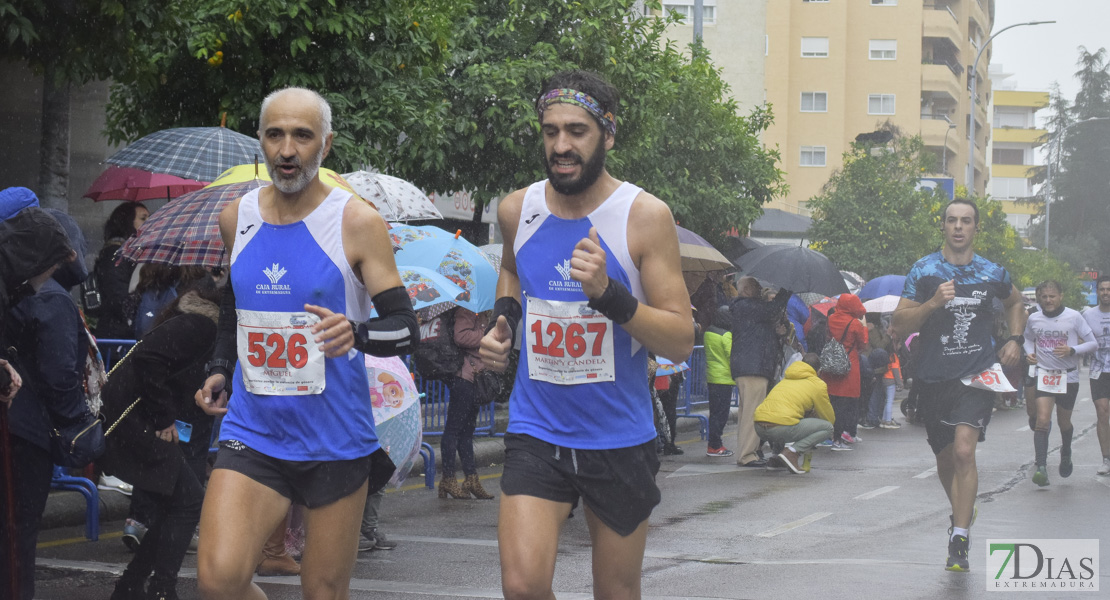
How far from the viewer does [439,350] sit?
32.8 ft

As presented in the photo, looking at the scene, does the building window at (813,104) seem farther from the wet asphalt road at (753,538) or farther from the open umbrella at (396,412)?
the open umbrella at (396,412)

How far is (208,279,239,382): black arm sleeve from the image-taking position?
4316 mm

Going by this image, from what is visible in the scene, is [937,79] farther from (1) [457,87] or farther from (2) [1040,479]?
(2) [1040,479]

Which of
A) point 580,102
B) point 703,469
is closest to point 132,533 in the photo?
point 580,102

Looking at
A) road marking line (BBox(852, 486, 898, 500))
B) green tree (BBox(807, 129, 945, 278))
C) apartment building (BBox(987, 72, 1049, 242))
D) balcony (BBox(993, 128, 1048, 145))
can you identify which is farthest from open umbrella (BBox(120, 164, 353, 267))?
balcony (BBox(993, 128, 1048, 145))

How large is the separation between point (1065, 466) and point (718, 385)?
3746 mm

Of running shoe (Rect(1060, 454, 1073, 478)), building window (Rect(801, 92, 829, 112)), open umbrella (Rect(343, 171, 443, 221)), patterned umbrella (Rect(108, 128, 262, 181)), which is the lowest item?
running shoe (Rect(1060, 454, 1073, 478))

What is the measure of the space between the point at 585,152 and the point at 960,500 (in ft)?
14.2

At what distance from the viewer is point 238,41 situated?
11.7 m

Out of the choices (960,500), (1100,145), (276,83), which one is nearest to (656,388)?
(276,83)

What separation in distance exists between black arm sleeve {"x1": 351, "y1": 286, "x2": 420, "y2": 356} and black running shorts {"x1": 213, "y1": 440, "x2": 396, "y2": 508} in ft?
1.23

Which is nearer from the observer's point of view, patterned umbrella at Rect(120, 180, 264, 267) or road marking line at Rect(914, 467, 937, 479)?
patterned umbrella at Rect(120, 180, 264, 267)

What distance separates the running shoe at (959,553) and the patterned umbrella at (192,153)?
5.19m

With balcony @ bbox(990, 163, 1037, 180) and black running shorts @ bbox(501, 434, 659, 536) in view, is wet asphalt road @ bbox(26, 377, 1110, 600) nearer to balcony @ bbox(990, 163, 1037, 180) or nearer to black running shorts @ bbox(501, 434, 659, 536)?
black running shorts @ bbox(501, 434, 659, 536)
